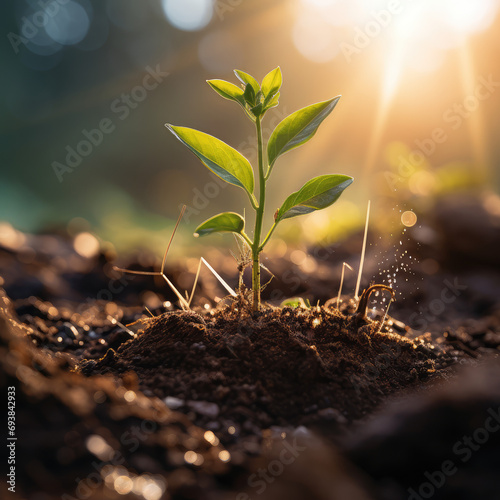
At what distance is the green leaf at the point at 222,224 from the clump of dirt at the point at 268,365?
231 mm

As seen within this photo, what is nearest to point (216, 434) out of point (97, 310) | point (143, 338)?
point (143, 338)

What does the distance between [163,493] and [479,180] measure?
4017 mm

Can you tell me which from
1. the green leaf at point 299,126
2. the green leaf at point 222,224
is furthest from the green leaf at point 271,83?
the green leaf at point 222,224

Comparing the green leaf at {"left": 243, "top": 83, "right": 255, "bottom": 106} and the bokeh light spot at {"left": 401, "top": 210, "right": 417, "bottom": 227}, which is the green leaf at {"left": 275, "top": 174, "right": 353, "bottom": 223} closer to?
the green leaf at {"left": 243, "top": 83, "right": 255, "bottom": 106}

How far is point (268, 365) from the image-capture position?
40.6 inches

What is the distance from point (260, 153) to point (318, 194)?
0.21 meters

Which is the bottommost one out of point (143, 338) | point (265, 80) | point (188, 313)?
point (143, 338)

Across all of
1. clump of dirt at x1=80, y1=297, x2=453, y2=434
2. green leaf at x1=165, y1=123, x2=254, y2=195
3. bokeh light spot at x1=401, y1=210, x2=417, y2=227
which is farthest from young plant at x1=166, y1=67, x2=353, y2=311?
bokeh light spot at x1=401, y1=210, x2=417, y2=227

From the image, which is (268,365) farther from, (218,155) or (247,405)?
(218,155)

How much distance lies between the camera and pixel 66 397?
69 cm

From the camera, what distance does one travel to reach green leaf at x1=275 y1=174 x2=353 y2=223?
1.15 meters

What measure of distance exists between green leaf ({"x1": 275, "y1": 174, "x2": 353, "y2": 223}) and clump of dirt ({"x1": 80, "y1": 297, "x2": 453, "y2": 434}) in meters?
0.33


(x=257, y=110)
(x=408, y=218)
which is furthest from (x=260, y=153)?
(x=408, y=218)

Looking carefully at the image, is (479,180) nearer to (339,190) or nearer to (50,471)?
(339,190)
